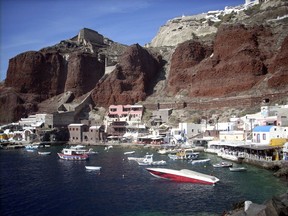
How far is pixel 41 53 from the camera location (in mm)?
125125

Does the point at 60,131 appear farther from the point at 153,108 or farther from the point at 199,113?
the point at 199,113

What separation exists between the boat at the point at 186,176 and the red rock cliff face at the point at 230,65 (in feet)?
162

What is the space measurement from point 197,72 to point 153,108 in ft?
52.5

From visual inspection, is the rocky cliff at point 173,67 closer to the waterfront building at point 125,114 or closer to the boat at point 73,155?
the waterfront building at point 125,114

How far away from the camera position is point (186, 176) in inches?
1469

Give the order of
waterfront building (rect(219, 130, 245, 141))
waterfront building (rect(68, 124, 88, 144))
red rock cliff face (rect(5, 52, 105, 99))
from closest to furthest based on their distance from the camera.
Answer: waterfront building (rect(219, 130, 245, 141)) < waterfront building (rect(68, 124, 88, 144)) < red rock cliff face (rect(5, 52, 105, 99))

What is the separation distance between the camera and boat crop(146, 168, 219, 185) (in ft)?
117

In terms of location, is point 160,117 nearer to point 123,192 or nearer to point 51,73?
point 51,73

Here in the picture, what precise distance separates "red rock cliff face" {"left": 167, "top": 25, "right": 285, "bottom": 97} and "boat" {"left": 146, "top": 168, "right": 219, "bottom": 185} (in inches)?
1948

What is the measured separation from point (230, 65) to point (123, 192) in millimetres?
62198

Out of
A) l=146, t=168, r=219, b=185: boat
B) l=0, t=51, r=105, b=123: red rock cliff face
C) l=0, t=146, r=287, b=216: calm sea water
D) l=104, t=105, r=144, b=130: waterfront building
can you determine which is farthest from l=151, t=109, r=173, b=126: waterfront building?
l=146, t=168, r=219, b=185: boat

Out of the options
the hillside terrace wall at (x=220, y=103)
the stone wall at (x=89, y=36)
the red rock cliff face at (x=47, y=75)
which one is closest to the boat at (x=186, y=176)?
the hillside terrace wall at (x=220, y=103)

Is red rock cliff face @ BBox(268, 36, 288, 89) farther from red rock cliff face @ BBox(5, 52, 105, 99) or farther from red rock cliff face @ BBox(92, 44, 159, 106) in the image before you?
red rock cliff face @ BBox(5, 52, 105, 99)

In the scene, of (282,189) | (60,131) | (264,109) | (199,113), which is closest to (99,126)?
(60,131)
